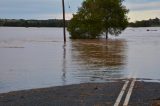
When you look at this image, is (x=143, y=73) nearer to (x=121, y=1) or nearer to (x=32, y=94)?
(x=32, y=94)

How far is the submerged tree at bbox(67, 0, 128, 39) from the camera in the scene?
2808 inches

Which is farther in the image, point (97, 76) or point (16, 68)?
point (16, 68)

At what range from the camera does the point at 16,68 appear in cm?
2577

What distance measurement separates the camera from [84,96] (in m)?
13.5

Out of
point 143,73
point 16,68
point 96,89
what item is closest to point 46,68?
point 16,68

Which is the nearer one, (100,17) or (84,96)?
(84,96)

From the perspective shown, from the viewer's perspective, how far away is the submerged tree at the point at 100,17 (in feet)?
234

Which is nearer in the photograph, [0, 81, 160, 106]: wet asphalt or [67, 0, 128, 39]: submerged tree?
[0, 81, 160, 106]: wet asphalt

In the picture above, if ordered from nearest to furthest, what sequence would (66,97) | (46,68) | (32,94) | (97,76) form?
(66,97)
(32,94)
(97,76)
(46,68)

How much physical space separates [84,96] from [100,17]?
191ft

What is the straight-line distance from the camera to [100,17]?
71.2 meters

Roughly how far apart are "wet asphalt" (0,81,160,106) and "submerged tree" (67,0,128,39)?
5533cm

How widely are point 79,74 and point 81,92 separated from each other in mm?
7526

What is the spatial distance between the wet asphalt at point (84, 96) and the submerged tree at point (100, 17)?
5533 cm
